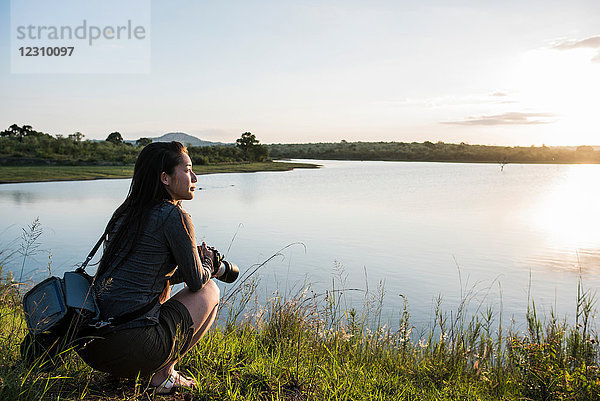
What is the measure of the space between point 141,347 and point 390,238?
7780mm

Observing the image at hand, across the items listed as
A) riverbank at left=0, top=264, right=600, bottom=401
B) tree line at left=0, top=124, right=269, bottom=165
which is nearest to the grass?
riverbank at left=0, top=264, right=600, bottom=401

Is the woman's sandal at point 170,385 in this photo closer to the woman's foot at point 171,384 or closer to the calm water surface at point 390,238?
the woman's foot at point 171,384

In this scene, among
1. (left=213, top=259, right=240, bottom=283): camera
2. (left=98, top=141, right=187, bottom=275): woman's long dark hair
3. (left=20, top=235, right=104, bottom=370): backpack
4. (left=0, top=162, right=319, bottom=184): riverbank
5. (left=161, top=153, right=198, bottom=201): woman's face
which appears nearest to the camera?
(left=20, top=235, right=104, bottom=370): backpack

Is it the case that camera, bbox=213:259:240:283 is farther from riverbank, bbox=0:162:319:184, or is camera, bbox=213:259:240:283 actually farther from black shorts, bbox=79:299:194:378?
riverbank, bbox=0:162:319:184

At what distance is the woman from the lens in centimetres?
224

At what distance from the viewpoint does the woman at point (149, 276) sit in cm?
224

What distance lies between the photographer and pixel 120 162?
101ft

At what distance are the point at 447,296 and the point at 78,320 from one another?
4.51 meters

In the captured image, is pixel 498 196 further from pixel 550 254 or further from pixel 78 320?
pixel 78 320

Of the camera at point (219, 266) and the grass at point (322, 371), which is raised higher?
the camera at point (219, 266)

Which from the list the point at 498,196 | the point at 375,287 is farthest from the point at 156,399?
the point at 498,196

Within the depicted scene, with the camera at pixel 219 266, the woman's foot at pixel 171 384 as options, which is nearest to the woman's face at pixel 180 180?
the camera at pixel 219 266

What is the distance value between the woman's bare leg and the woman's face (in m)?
0.46

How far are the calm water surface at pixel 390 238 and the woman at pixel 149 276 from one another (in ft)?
9.91
